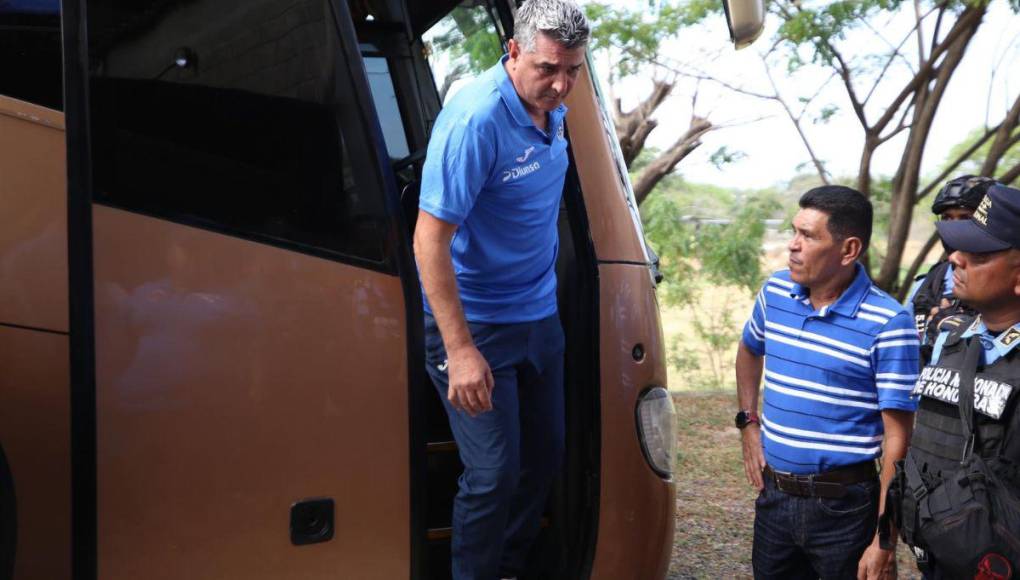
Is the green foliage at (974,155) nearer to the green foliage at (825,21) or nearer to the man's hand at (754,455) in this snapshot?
the green foliage at (825,21)

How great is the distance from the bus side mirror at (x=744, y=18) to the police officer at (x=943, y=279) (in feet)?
3.46

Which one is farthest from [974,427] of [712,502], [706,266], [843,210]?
[706,266]

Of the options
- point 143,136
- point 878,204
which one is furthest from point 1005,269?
point 878,204

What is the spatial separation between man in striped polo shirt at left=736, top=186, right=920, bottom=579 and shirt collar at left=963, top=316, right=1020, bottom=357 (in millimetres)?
218

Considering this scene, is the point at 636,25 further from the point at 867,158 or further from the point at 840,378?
the point at 840,378

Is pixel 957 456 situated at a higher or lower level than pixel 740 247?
lower

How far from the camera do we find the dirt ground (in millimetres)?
4852

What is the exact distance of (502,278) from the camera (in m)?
2.79

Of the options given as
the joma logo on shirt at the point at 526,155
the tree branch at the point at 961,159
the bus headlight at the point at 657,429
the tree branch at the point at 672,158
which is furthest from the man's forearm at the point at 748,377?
the tree branch at the point at 672,158

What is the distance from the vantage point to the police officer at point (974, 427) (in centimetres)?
217

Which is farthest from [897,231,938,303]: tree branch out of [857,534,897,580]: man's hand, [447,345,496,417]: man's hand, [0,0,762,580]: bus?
[0,0,762,580]: bus

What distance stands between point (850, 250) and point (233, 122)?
1586mm

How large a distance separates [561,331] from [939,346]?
99 centimetres

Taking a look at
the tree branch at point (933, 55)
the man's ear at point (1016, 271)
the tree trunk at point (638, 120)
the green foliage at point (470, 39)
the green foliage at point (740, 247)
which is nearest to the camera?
the man's ear at point (1016, 271)
